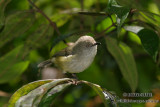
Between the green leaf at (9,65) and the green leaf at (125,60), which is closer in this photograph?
the green leaf at (125,60)

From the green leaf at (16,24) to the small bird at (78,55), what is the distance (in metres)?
0.31

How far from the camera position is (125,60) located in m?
1.86

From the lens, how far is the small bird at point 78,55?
1789 millimetres

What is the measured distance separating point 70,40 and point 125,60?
17.1 inches

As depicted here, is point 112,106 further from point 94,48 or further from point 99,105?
point 99,105

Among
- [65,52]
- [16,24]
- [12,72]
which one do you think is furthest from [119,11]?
[12,72]

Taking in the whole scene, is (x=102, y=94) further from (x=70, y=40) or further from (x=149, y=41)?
(x=70, y=40)

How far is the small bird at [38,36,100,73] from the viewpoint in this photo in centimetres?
179

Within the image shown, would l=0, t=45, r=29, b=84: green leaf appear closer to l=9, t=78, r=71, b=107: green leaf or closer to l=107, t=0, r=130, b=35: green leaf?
l=9, t=78, r=71, b=107: green leaf

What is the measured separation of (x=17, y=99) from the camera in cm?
127

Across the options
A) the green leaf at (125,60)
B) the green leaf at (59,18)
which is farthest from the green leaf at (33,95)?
the green leaf at (59,18)

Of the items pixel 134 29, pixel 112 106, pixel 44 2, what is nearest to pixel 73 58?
pixel 134 29

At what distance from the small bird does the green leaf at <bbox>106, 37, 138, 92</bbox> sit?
0.15 metres

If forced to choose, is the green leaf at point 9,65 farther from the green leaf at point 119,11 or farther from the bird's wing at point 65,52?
the green leaf at point 119,11
